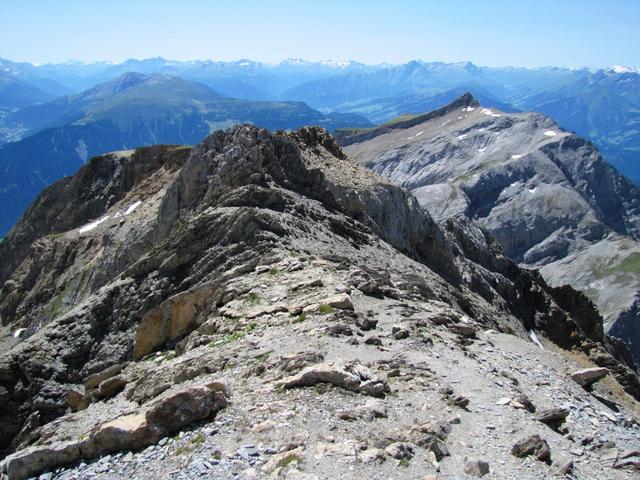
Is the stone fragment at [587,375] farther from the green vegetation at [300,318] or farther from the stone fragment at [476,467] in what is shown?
the green vegetation at [300,318]

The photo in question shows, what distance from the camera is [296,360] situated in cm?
1648

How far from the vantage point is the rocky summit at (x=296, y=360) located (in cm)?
1305

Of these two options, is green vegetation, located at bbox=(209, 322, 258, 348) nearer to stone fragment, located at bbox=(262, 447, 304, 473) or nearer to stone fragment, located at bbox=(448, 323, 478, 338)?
stone fragment, located at bbox=(448, 323, 478, 338)

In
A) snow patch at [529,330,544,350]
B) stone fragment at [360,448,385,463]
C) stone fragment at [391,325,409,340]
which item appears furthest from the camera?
snow patch at [529,330,544,350]

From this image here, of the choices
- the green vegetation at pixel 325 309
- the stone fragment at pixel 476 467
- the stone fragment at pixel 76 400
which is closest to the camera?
the stone fragment at pixel 476 467

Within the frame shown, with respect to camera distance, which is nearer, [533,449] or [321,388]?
[533,449]

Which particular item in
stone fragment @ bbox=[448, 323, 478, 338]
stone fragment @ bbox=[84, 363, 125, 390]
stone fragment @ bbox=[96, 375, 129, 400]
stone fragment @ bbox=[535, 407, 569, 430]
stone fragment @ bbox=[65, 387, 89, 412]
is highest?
stone fragment @ bbox=[535, 407, 569, 430]

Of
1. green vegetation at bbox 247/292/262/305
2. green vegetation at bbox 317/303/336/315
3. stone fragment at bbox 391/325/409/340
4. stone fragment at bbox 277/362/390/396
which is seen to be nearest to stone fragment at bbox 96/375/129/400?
green vegetation at bbox 247/292/262/305

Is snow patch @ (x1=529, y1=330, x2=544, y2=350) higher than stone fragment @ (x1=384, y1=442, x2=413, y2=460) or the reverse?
the reverse

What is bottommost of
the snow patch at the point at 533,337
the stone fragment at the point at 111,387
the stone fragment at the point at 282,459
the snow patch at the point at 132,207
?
the snow patch at the point at 533,337

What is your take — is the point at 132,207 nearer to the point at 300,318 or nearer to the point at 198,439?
the point at 300,318

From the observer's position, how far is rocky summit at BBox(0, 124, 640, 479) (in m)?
13.0

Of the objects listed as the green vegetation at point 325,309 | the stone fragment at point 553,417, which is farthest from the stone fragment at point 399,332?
the stone fragment at point 553,417

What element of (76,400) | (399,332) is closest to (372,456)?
(399,332)
